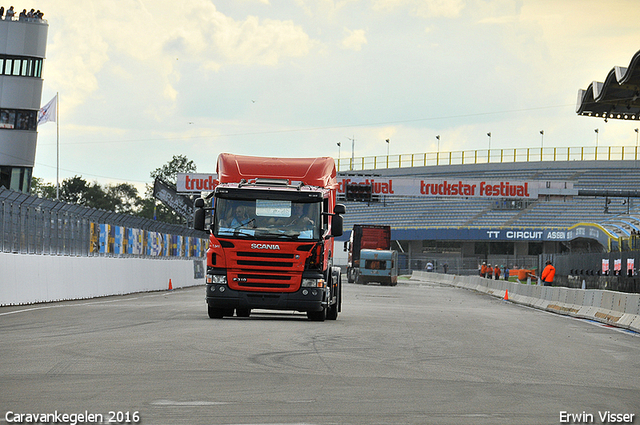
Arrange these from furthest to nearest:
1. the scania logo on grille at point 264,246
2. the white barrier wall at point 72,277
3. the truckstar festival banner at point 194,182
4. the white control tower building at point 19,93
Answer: the white control tower building at point 19,93 < the truckstar festival banner at point 194,182 < the white barrier wall at point 72,277 < the scania logo on grille at point 264,246

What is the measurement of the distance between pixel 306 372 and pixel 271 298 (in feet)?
25.5

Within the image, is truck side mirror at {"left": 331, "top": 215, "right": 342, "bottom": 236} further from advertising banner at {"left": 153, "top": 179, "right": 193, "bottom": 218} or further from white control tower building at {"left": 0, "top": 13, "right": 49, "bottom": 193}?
advertising banner at {"left": 153, "top": 179, "right": 193, "bottom": 218}

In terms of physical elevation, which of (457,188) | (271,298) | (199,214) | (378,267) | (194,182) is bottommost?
(271,298)

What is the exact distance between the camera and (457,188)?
65500 mm

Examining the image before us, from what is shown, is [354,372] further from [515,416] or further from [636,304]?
[636,304]

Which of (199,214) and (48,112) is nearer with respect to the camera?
(199,214)

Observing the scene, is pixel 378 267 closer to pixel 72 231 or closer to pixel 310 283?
pixel 72 231

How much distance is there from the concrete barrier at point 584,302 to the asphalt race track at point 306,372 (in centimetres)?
317

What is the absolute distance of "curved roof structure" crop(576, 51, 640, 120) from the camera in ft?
84.3

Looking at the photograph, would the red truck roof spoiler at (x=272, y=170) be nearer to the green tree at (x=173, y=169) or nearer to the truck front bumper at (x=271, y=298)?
the truck front bumper at (x=271, y=298)

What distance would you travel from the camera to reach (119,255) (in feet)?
110

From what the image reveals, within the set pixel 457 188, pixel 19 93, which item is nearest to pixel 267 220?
pixel 457 188

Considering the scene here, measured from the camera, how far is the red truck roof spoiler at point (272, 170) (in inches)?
744

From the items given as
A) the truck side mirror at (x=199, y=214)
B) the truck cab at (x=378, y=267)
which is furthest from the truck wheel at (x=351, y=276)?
the truck side mirror at (x=199, y=214)
